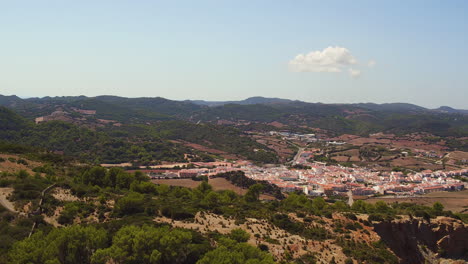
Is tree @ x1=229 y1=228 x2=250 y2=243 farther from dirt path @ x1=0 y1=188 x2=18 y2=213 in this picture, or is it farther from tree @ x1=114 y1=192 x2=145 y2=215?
dirt path @ x1=0 y1=188 x2=18 y2=213

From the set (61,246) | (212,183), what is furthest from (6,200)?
(212,183)

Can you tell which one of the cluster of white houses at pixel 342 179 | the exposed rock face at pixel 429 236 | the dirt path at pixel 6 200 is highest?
the dirt path at pixel 6 200

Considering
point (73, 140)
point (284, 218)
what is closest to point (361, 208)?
point (284, 218)

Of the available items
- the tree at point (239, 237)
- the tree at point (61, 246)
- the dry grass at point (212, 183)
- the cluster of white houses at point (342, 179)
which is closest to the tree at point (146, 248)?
the tree at point (61, 246)

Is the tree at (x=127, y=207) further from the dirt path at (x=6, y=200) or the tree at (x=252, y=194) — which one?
the tree at (x=252, y=194)

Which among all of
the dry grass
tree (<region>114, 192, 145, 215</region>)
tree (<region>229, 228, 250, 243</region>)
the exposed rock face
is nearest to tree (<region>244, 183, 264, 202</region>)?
the dry grass

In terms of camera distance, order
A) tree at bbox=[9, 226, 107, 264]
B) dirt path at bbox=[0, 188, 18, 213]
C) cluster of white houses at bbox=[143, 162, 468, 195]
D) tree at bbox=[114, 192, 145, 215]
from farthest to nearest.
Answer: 1. cluster of white houses at bbox=[143, 162, 468, 195]
2. tree at bbox=[114, 192, 145, 215]
3. dirt path at bbox=[0, 188, 18, 213]
4. tree at bbox=[9, 226, 107, 264]
